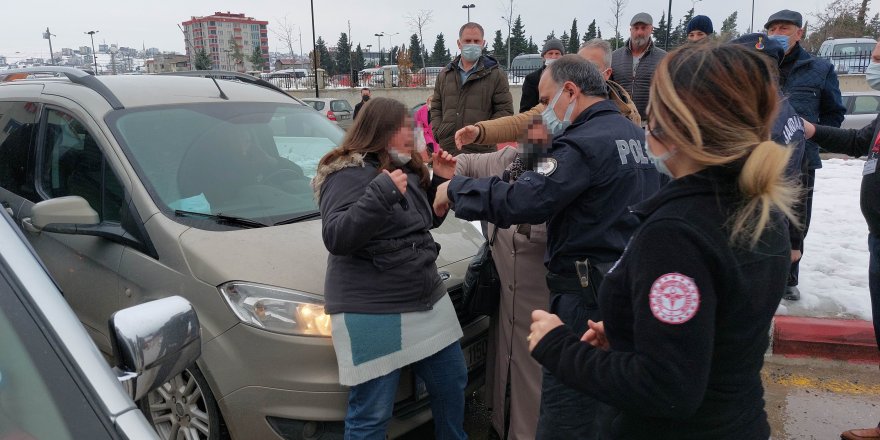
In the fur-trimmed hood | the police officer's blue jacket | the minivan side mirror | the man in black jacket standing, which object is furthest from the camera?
the man in black jacket standing

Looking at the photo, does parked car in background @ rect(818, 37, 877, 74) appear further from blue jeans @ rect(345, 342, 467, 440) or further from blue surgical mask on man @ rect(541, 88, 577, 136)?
blue jeans @ rect(345, 342, 467, 440)

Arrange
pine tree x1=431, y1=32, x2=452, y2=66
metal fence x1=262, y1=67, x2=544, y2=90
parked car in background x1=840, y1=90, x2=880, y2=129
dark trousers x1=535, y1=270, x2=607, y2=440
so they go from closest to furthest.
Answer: dark trousers x1=535, y1=270, x2=607, y2=440, parked car in background x1=840, y1=90, x2=880, y2=129, metal fence x1=262, y1=67, x2=544, y2=90, pine tree x1=431, y1=32, x2=452, y2=66

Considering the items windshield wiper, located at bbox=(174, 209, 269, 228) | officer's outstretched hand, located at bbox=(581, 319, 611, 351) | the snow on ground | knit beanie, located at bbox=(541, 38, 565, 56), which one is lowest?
the snow on ground

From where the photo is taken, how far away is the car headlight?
2467mm

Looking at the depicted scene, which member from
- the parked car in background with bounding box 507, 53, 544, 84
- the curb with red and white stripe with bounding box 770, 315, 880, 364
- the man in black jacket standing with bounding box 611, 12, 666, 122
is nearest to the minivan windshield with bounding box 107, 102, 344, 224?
the man in black jacket standing with bounding box 611, 12, 666, 122

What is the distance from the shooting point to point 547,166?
220 cm

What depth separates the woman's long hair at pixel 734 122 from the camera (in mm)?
1254

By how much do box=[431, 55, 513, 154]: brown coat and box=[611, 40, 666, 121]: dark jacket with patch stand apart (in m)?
1.03

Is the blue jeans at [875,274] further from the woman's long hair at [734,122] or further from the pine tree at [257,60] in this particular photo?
the pine tree at [257,60]

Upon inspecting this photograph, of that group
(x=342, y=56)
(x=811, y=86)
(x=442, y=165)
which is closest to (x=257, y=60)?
(x=342, y=56)

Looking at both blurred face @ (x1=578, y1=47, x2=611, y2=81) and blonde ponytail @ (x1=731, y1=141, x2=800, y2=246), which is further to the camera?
blurred face @ (x1=578, y1=47, x2=611, y2=81)

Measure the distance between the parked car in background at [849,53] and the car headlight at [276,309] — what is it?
2439 cm

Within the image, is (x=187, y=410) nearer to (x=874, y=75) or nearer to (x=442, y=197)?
(x=442, y=197)

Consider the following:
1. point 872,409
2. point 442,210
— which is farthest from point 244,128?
point 872,409
